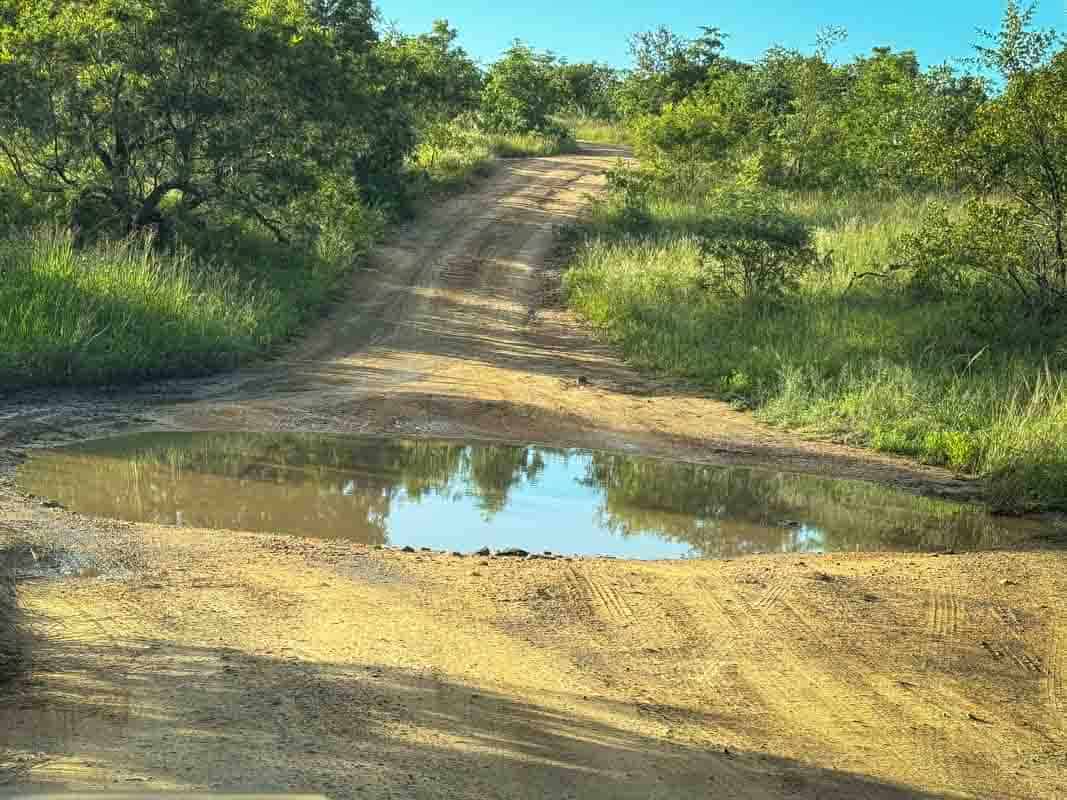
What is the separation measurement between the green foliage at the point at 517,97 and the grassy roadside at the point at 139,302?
23.2m

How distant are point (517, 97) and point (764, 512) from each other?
35.2 metres

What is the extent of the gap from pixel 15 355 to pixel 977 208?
10.7 meters

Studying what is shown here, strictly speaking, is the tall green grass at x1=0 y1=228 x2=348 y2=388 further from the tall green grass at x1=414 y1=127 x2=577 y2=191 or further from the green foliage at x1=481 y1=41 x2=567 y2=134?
the green foliage at x1=481 y1=41 x2=567 y2=134

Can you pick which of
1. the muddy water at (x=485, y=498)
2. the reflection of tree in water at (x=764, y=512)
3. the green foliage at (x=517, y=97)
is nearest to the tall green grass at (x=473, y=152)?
the green foliage at (x=517, y=97)

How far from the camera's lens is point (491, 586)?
6.89 meters

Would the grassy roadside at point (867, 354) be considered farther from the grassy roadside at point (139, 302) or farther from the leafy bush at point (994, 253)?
the grassy roadside at point (139, 302)

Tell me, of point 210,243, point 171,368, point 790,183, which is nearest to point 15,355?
point 171,368

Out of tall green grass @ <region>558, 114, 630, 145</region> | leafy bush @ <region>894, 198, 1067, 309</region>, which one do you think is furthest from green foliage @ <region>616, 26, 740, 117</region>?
leafy bush @ <region>894, 198, 1067, 309</region>

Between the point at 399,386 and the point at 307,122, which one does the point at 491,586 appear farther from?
the point at 307,122

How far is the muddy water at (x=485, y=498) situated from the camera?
8.51 metres

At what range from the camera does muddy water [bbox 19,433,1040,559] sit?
8.51 meters

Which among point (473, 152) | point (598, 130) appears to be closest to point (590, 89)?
point (598, 130)

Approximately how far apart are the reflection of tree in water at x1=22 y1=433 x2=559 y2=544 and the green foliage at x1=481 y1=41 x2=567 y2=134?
3108 cm

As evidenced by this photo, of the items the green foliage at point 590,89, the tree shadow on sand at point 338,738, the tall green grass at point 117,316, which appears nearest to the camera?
the tree shadow on sand at point 338,738
